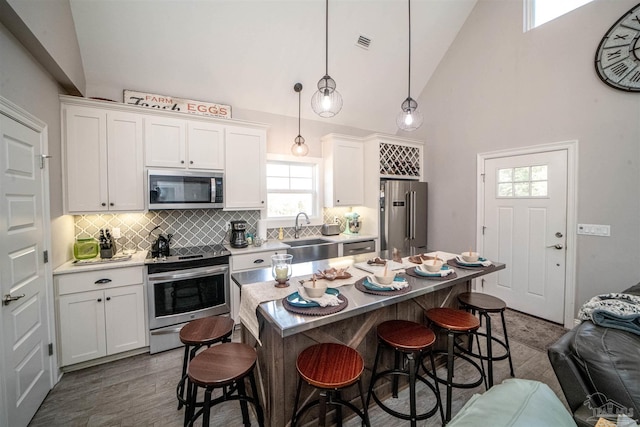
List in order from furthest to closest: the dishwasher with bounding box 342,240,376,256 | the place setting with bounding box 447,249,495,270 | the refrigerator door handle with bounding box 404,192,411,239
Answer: the refrigerator door handle with bounding box 404,192,411,239, the dishwasher with bounding box 342,240,376,256, the place setting with bounding box 447,249,495,270

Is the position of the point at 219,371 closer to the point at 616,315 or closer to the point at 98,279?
the point at 98,279

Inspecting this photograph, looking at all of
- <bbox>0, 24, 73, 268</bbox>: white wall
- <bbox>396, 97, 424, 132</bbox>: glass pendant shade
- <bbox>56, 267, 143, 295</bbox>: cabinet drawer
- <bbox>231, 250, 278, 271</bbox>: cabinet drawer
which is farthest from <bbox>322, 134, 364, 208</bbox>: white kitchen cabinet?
<bbox>0, 24, 73, 268</bbox>: white wall

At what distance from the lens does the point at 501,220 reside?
3.79 meters

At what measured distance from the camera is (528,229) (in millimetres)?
3527

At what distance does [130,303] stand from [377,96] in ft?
14.9

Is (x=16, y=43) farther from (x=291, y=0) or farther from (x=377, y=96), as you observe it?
(x=377, y=96)

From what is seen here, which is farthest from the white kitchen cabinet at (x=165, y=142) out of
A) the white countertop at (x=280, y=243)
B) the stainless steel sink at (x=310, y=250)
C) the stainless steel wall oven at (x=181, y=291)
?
the stainless steel sink at (x=310, y=250)

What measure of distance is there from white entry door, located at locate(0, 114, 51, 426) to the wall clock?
5250mm

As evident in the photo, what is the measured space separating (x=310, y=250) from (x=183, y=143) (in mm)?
2065

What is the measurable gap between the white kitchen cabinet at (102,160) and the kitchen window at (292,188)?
175 centimetres

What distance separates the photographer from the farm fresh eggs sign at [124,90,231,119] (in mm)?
3137

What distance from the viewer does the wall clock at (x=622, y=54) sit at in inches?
103

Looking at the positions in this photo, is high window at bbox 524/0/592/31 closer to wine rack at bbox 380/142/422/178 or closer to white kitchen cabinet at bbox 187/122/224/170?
wine rack at bbox 380/142/422/178

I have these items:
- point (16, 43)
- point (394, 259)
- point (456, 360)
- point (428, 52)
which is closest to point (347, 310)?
point (394, 259)
